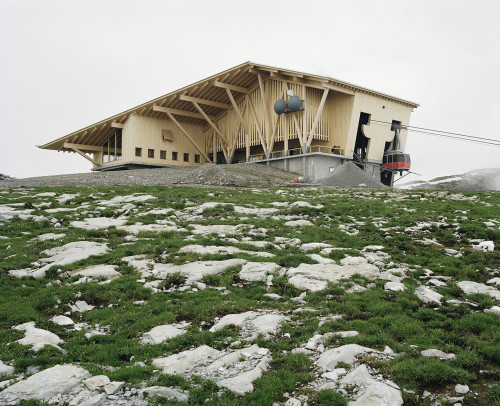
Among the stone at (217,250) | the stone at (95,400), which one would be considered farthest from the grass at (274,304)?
the stone at (95,400)

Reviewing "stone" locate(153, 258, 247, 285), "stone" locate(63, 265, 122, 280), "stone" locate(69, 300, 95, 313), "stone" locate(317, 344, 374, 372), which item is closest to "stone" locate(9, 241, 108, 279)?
"stone" locate(63, 265, 122, 280)

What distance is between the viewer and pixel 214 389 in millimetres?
6145

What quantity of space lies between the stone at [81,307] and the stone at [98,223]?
21.0 ft

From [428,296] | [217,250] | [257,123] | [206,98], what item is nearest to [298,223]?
[217,250]

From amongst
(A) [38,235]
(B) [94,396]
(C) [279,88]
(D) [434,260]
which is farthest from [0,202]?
(C) [279,88]

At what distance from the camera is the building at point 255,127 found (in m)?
47.1

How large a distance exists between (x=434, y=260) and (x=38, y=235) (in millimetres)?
13393

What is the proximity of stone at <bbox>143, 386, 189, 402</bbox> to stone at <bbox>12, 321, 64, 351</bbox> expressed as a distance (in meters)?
2.30

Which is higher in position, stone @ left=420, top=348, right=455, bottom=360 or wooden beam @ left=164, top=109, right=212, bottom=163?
wooden beam @ left=164, top=109, right=212, bottom=163

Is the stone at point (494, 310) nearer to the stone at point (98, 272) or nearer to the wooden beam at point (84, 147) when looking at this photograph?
the stone at point (98, 272)

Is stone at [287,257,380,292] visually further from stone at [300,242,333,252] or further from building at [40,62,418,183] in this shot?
building at [40,62,418,183]

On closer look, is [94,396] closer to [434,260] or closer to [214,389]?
[214,389]

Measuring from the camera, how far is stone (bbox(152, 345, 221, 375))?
667 centimetres

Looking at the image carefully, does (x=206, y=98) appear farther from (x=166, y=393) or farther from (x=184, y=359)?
(x=166, y=393)
